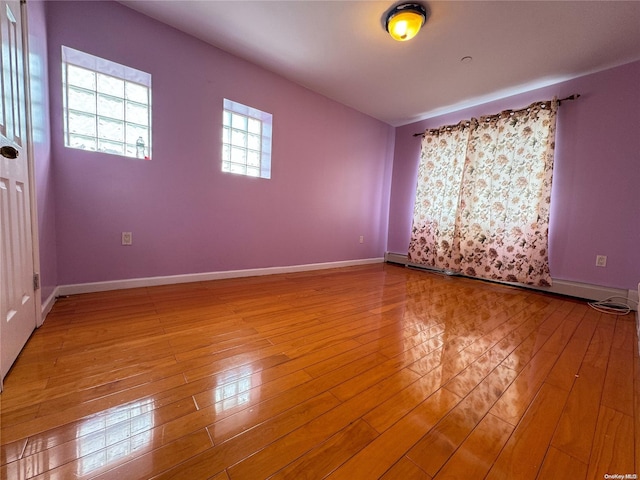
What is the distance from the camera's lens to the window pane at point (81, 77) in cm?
195

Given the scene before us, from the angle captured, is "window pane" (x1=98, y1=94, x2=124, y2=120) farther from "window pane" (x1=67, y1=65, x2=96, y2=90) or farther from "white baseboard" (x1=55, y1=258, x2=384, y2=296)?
"white baseboard" (x1=55, y1=258, x2=384, y2=296)

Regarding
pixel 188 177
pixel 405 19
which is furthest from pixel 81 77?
pixel 405 19

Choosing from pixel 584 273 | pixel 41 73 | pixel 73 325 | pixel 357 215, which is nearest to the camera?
pixel 73 325

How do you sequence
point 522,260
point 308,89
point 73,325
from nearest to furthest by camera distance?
point 73,325, point 522,260, point 308,89

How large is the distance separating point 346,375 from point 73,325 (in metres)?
1.61

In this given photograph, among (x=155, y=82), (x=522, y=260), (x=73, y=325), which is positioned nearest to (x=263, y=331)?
(x=73, y=325)

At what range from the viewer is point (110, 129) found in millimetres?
2135

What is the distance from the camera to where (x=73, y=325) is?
1.48 meters

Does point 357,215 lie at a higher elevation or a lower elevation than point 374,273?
higher

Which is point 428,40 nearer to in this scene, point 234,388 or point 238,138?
point 238,138

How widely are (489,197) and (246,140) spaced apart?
308 cm

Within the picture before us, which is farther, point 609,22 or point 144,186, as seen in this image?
point 144,186

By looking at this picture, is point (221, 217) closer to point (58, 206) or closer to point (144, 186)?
point (144, 186)

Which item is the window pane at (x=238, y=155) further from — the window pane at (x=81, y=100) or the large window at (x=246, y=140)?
the window pane at (x=81, y=100)
